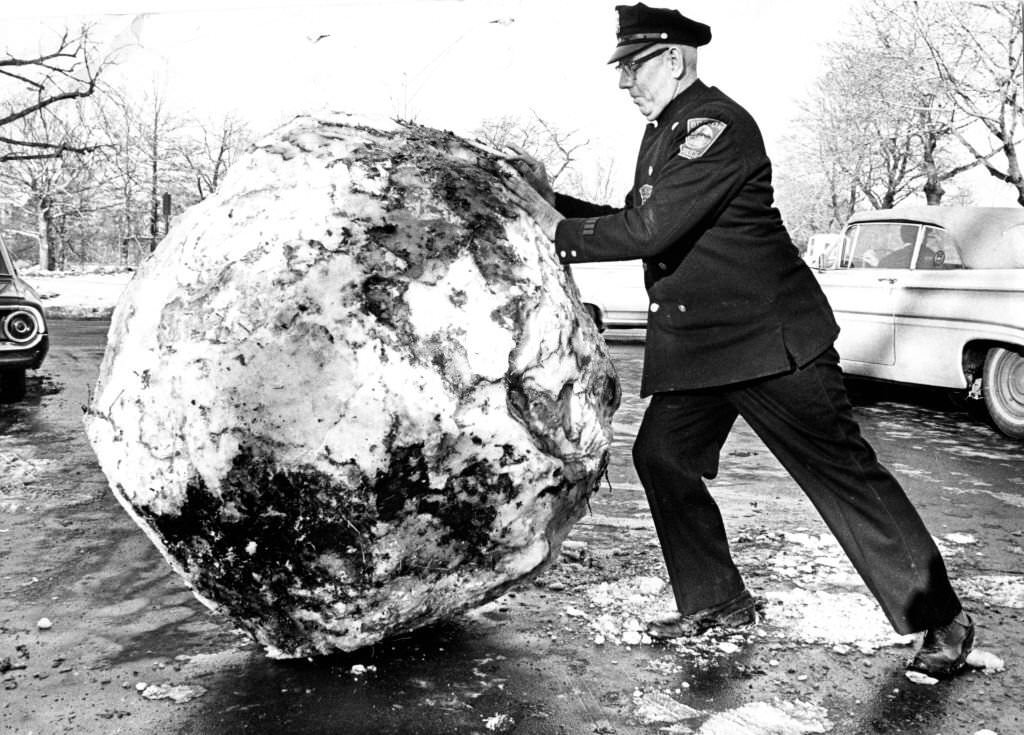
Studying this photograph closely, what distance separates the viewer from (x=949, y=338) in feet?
26.6

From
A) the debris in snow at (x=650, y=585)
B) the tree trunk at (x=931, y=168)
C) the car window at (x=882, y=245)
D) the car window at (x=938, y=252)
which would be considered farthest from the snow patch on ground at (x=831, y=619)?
the tree trunk at (x=931, y=168)

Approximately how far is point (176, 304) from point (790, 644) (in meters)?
2.21

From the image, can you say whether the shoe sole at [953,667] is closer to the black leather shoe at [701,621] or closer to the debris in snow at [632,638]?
the black leather shoe at [701,621]

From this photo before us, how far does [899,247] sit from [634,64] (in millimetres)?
6640

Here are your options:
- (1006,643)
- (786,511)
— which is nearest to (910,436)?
(786,511)

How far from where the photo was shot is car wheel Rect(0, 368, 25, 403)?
8812mm

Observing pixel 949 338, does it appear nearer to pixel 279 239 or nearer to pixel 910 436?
pixel 910 436

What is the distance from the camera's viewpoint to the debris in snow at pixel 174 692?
114 inches

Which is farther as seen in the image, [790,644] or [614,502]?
[614,502]

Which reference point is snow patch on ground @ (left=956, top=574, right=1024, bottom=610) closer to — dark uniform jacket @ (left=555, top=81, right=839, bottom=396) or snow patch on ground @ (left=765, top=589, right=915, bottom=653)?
snow patch on ground @ (left=765, top=589, right=915, bottom=653)

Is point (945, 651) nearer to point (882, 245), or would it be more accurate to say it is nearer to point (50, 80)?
point (882, 245)

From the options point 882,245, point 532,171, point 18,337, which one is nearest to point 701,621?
point 532,171

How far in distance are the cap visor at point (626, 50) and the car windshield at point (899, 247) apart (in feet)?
20.6

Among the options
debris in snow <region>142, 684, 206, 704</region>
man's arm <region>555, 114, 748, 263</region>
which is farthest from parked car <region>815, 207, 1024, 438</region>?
debris in snow <region>142, 684, 206, 704</region>
